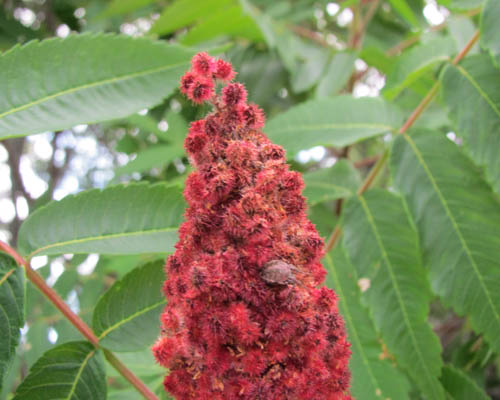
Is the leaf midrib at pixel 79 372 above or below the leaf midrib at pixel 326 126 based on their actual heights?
below

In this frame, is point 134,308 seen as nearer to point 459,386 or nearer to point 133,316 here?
point 133,316

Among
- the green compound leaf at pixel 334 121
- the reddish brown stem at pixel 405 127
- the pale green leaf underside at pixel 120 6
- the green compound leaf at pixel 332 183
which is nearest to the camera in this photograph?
the reddish brown stem at pixel 405 127

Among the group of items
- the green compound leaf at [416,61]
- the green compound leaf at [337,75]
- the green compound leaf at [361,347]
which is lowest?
the green compound leaf at [361,347]

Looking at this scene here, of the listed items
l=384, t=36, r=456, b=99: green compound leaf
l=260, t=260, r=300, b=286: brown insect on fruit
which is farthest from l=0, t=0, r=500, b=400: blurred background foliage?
l=260, t=260, r=300, b=286: brown insect on fruit

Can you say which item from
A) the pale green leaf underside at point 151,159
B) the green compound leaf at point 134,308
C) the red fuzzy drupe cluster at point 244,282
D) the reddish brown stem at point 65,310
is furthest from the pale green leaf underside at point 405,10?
the reddish brown stem at point 65,310

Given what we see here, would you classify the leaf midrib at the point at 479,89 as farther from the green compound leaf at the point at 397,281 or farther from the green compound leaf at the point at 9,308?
the green compound leaf at the point at 9,308

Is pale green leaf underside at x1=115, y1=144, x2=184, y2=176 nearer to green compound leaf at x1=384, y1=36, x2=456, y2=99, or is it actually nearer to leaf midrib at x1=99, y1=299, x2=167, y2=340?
green compound leaf at x1=384, y1=36, x2=456, y2=99

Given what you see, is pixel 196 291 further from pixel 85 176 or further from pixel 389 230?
pixel 85 176
